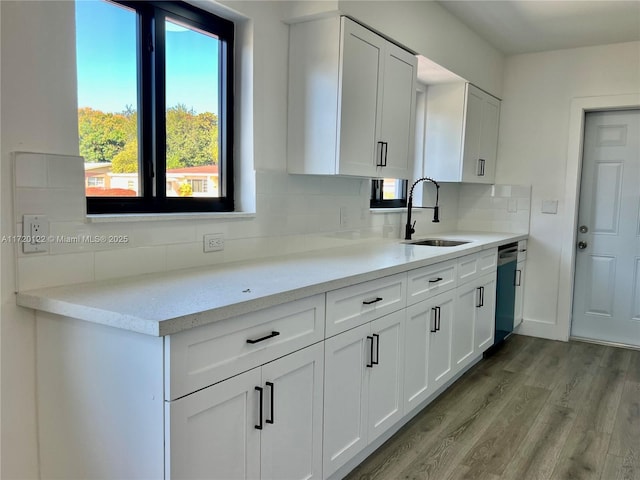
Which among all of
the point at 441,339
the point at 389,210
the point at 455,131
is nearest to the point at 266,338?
the point at 441,339

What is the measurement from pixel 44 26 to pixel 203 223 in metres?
0.92

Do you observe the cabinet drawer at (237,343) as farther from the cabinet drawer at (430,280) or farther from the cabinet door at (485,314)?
the cabinet door at (485,314)

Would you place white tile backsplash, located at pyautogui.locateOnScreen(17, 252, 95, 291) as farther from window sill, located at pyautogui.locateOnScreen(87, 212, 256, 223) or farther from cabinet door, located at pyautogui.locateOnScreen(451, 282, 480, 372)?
cabinet door, located at pyautogui.locateOnScreen(451, 282, 480, 372)

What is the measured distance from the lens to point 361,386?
7.10 ft

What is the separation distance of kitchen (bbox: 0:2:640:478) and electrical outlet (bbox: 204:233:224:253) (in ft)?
0.09

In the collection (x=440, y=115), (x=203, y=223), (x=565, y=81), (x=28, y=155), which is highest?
(x=565, y=81)

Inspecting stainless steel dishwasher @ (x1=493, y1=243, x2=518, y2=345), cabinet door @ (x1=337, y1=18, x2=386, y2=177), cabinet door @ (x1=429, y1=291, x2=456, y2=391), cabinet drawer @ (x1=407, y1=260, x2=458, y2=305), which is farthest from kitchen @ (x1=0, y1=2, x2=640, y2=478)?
cabinet door @ (x1=429, y1=291, x2=456, y2=391)

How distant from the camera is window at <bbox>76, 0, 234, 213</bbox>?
1875mm

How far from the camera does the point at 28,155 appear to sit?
1.57 m

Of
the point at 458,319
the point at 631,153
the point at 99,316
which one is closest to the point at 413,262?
the point at 458,319

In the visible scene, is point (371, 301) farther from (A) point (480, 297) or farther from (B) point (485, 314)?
(B) point (485, 314)

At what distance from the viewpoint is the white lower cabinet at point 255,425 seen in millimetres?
1370

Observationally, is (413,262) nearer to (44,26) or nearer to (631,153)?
(44,26)

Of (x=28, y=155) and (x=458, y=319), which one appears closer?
(x=28, y=155)
